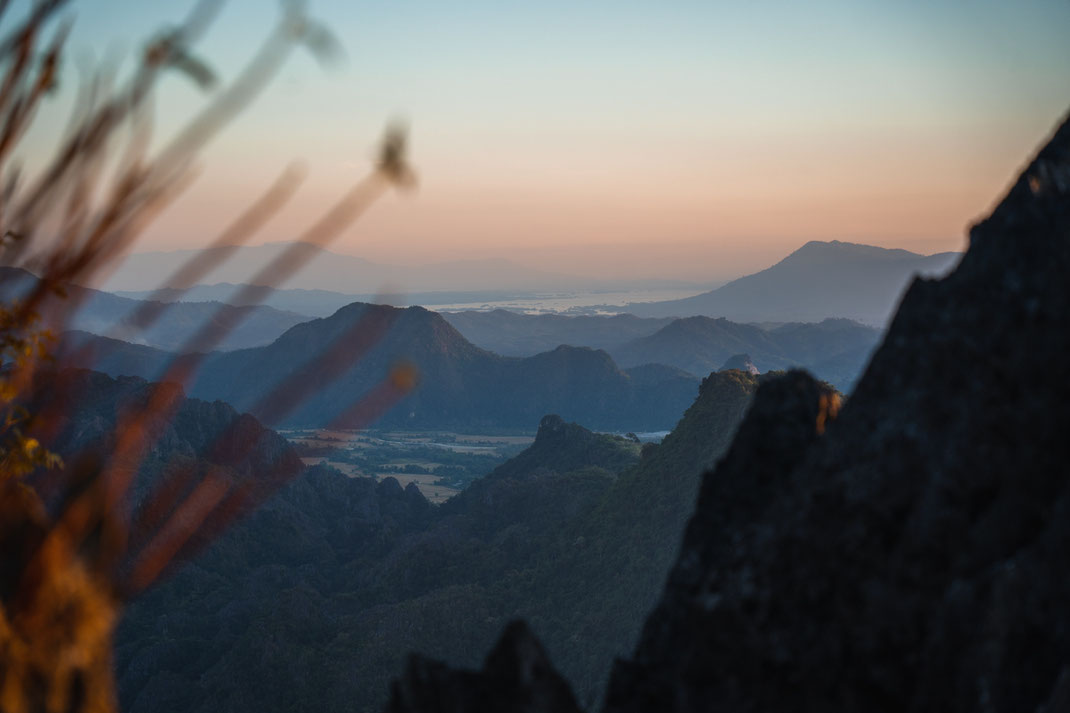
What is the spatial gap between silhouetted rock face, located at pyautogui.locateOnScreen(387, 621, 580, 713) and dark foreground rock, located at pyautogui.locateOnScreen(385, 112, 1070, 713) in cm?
11

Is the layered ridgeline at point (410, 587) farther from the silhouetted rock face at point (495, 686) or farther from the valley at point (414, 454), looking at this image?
the valley at point (414, 454)

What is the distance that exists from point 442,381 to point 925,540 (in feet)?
465

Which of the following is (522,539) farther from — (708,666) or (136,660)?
(708,666)

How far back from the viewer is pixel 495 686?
733 centimetres

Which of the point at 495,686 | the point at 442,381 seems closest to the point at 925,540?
the point at 495,686

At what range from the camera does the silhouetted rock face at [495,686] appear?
7.19m

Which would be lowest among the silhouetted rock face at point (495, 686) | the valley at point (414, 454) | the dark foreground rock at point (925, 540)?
the valley at point (414, 454)

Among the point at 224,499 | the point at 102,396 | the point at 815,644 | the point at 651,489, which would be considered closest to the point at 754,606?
the point at 815,644

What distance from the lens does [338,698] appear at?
115ft

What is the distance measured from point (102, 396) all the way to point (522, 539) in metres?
36.9

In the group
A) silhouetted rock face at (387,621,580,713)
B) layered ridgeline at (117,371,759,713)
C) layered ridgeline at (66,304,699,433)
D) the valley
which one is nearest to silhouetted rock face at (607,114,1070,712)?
silhouetted rock face at (387,621,580,713)

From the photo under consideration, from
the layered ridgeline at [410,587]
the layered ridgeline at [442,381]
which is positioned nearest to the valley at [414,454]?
the layered ridgeline at [442,381]

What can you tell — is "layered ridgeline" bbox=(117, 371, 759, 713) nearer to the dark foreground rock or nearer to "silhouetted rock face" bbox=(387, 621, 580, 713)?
the dark foreground rock

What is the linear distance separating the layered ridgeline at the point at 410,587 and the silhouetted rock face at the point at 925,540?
2006 centimetres
